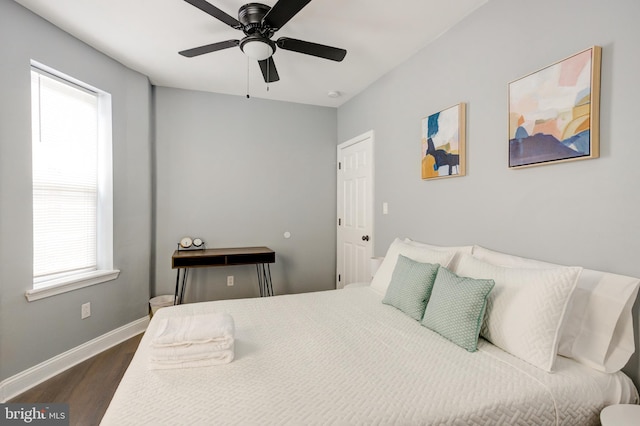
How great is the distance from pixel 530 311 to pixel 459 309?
11.6 inches

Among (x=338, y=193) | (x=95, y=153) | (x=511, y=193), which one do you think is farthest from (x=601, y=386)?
(x=95, y=153)

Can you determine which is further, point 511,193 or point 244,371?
point 511,193

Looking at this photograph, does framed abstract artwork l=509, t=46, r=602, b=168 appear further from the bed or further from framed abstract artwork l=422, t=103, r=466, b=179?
the bed

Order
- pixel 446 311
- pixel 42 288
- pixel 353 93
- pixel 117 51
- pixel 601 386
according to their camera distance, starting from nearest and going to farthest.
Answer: pixel 601 386 < pixel 446 311 < pixel 42 288 < pixel 117 51 < pixel 353 93

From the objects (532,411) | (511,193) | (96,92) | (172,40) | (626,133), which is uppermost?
(172,40)

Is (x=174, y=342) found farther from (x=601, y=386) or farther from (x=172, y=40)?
(x=172, y=40)

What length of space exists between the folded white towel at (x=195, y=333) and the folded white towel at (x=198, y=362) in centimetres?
3

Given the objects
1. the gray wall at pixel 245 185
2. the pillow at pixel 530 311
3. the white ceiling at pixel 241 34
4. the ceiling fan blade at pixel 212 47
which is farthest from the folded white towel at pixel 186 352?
the gray wall at pixel 245 185

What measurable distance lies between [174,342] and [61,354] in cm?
185

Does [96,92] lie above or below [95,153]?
above

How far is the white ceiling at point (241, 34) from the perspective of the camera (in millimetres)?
2057

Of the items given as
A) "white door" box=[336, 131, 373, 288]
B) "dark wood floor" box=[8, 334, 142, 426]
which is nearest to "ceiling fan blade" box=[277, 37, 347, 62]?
"white door" box=[336, 131, 373, 288]

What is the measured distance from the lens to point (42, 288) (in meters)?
2.25

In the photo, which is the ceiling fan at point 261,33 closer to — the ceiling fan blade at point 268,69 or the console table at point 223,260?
the ceiling fan blade at point 268,69
